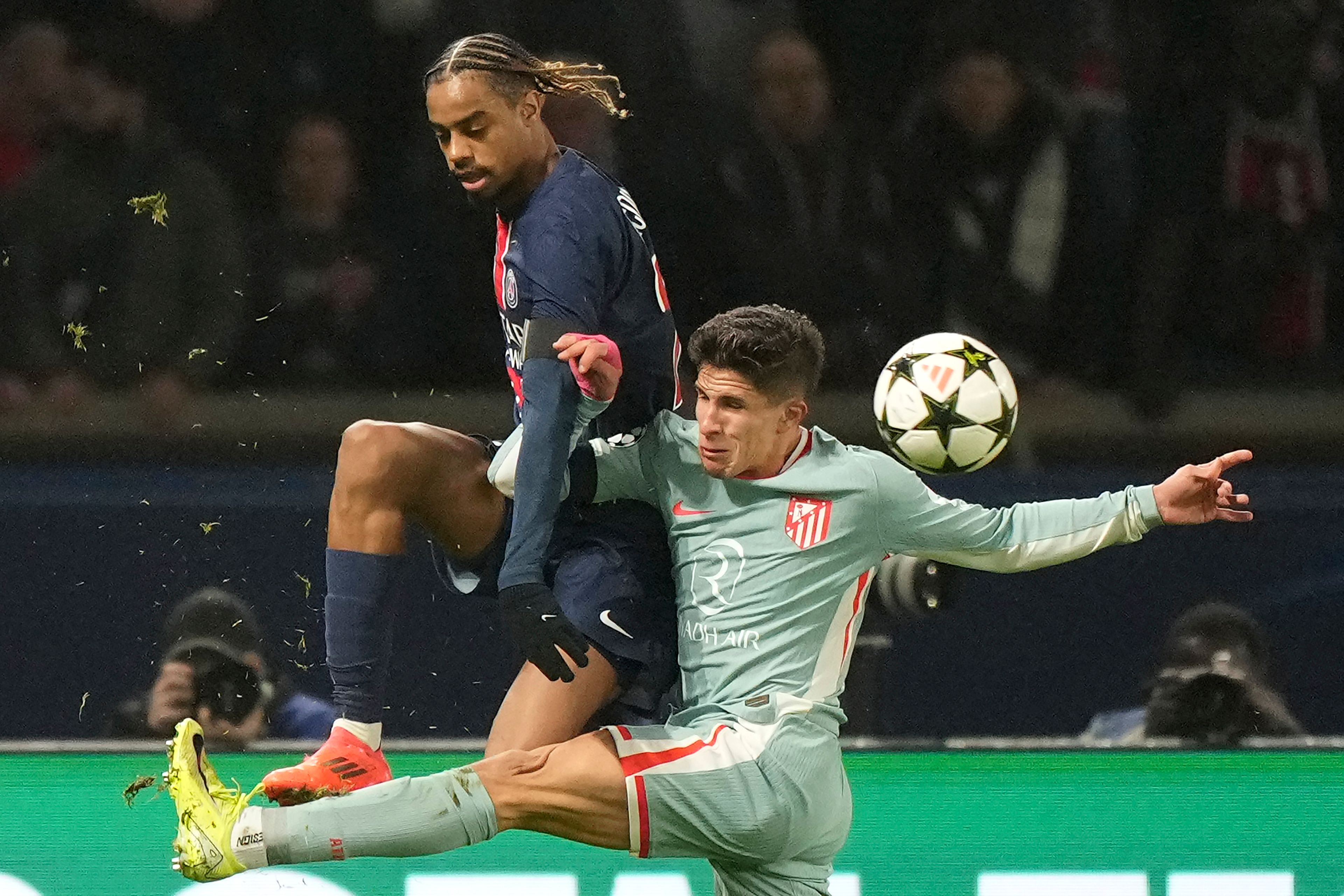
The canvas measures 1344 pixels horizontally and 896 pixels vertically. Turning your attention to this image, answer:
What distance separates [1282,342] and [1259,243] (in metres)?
0.25

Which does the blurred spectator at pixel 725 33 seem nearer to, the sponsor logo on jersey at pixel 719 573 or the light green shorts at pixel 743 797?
the sponsor logo on jersey at pixel 719 573

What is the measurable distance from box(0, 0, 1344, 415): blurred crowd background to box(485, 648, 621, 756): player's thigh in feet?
5.25

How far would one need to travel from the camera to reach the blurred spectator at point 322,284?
14.2 ft

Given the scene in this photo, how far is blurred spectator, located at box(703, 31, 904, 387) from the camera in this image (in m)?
4.29

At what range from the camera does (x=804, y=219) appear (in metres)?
4.31

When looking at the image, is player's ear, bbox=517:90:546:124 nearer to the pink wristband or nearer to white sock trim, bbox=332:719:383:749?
the pink wristband

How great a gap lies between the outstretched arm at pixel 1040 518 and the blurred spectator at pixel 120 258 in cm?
213

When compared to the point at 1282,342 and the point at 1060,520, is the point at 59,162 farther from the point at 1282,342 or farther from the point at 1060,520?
the point at 1282,342

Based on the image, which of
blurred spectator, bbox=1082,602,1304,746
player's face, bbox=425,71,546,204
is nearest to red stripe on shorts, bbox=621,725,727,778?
player's face, bbox=425,71,546,204

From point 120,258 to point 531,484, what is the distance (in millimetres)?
2130

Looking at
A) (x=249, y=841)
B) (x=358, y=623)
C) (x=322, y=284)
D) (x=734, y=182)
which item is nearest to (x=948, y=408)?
(x=358, y=623)

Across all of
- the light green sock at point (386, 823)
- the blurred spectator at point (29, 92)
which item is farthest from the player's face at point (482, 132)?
the blurred spectator at point (29, 92)

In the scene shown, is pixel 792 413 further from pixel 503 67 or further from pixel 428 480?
pixel 503 67

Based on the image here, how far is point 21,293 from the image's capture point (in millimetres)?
4367
